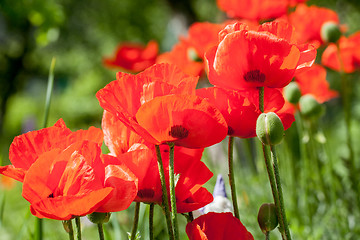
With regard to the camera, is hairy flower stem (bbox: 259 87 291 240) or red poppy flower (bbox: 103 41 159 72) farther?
red poppy flower (bbox: 103 41 159 72)

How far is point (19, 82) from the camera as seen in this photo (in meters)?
11.5

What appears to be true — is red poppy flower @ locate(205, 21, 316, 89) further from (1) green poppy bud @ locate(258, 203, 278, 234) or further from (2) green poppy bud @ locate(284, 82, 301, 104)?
(2) green poppy bud @ locate(284, 82, 301, 104)

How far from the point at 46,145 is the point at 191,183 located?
17 cm

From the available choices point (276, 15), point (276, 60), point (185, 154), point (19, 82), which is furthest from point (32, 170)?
point (19, 82)

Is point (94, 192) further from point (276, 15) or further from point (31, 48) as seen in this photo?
point (31, 48)

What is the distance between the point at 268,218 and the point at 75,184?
8.4 inches

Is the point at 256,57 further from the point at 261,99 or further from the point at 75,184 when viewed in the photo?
the point at 75,184

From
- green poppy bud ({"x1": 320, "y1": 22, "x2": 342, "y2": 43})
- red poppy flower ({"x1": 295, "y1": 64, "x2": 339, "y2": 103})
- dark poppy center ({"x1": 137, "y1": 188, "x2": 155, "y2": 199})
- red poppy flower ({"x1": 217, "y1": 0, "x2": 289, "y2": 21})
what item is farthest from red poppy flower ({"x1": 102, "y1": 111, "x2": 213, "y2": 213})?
red poppy flower ({"x1": 217, "y1": 0, "x2": 289, "y2": 21})

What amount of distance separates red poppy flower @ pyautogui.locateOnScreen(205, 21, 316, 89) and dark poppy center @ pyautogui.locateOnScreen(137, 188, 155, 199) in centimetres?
15

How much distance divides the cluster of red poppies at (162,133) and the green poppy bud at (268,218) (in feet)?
0.08

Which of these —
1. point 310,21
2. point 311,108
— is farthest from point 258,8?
point 311,108

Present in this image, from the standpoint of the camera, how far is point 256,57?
49 cm

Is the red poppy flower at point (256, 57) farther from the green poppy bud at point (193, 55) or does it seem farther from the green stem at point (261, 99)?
the green poppy bud at point (193, 55)

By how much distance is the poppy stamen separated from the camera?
499 mm
